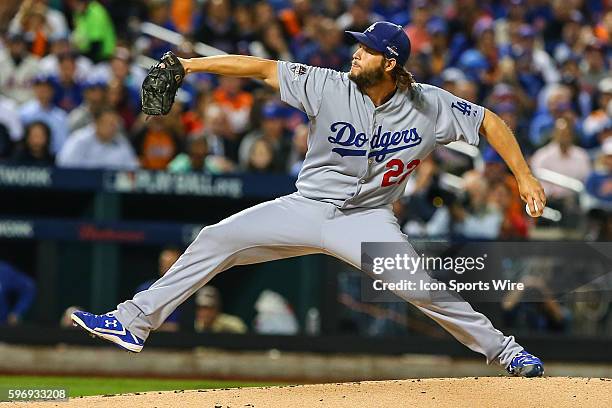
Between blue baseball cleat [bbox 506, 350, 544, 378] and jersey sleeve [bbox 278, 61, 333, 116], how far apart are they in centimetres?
166

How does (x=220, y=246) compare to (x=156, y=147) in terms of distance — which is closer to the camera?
(x=220, y=246)

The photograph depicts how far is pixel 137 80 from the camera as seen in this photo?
42.2ft

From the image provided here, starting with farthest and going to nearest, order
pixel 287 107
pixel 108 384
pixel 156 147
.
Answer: pixel 287 107, pixel 156 147, pixel 108 384

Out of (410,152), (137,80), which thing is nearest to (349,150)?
(410,152)

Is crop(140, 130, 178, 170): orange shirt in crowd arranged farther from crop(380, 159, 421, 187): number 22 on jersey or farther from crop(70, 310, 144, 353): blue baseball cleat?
crop(380, 159, 421, 187): number 22 on jersey

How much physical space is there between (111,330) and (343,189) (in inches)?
Answer: 55.8

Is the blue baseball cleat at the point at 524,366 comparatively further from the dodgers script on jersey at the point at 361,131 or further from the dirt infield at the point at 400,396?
the dodgers script on jersey at the point at 361,131

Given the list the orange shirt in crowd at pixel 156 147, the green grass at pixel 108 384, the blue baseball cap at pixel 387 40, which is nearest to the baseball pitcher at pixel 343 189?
the blue baseball cap at pixel 387 40

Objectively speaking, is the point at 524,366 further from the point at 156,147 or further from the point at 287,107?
the point at 287,107

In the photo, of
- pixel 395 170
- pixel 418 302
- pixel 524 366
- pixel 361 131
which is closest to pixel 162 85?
pixel 361 131

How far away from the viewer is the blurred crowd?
36.1 ft

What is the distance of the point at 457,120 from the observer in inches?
268

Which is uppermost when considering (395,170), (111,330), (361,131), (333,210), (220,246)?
(361,131)

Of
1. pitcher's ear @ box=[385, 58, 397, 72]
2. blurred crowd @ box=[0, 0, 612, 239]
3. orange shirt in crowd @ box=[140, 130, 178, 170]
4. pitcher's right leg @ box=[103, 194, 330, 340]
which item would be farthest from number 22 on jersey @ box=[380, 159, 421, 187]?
orange shirt in crowd @ box=[140, 130, 178, 170]
